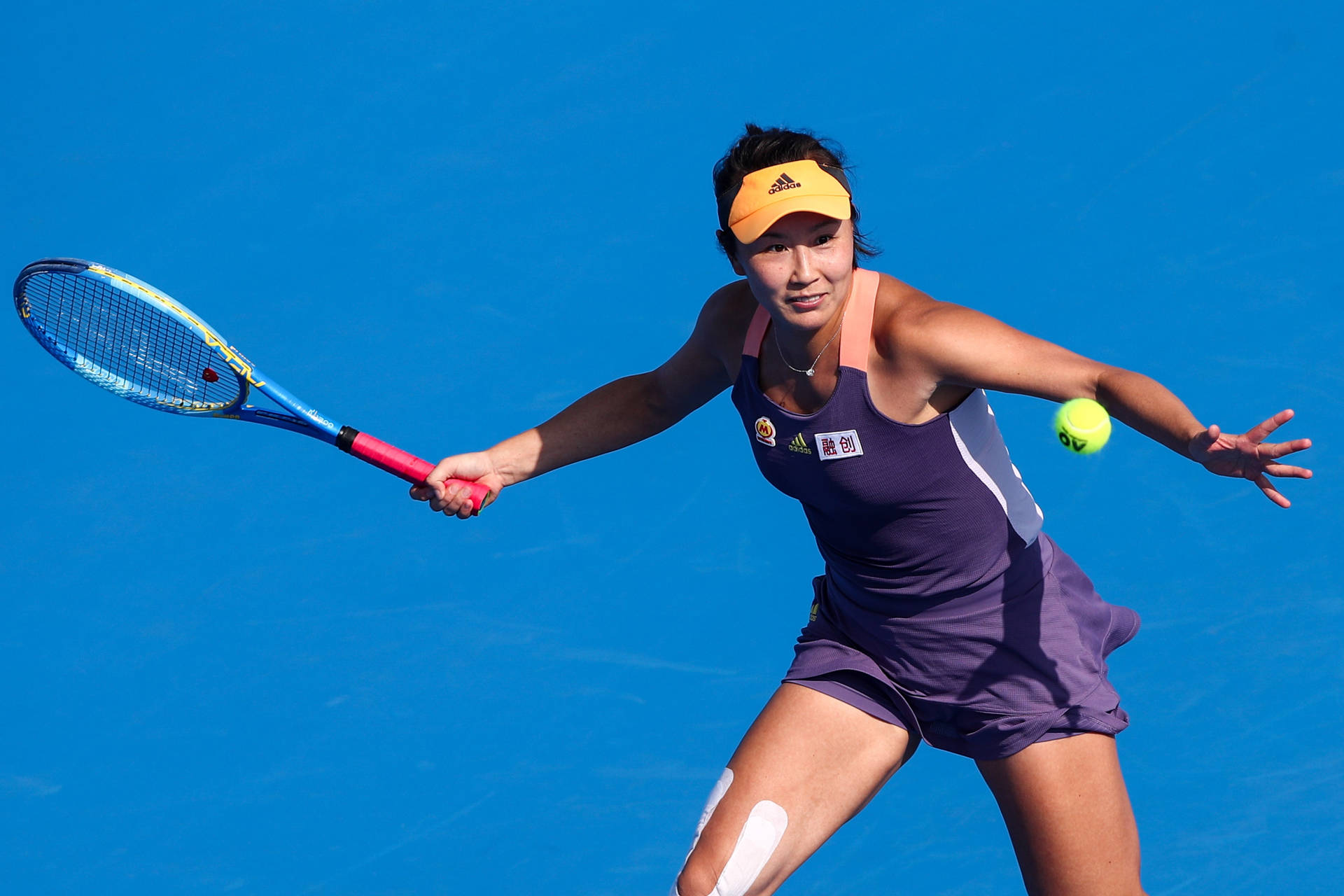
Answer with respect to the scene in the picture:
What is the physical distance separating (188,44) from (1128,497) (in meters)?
6.04

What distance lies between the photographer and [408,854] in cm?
467

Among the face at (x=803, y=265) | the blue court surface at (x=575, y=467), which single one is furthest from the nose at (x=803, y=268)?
the blue court surface at (x=575, y=467)

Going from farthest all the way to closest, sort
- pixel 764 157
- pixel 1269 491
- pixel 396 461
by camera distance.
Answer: pixel 396 461 < pixel 764 157 < pixel 1269 491

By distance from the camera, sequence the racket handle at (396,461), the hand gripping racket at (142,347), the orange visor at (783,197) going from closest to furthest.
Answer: the orange visor at (783,197)
the racket handle at (396,461)
the hand gripping racket at (142,347)

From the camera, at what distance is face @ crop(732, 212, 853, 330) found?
2973mm

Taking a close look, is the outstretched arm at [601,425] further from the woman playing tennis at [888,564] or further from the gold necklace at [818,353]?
the gold necklace at [818,353]

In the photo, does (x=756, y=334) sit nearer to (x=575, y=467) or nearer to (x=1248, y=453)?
(x=1248, y=453)

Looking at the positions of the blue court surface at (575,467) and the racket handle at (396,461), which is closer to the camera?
the racket handle at (396,461)

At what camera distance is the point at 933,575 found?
319 cm

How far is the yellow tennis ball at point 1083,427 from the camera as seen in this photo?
2.60 meters

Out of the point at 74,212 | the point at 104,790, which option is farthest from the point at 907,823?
the point at 74,212

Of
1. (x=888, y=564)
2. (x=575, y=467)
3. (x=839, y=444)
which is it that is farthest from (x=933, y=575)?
(x=575, y=467)

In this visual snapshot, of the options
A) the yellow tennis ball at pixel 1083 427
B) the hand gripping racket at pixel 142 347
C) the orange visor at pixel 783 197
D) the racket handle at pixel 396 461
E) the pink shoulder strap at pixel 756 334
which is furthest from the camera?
the hand gripping racket at pixel 142 347

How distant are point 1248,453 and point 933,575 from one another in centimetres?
85
